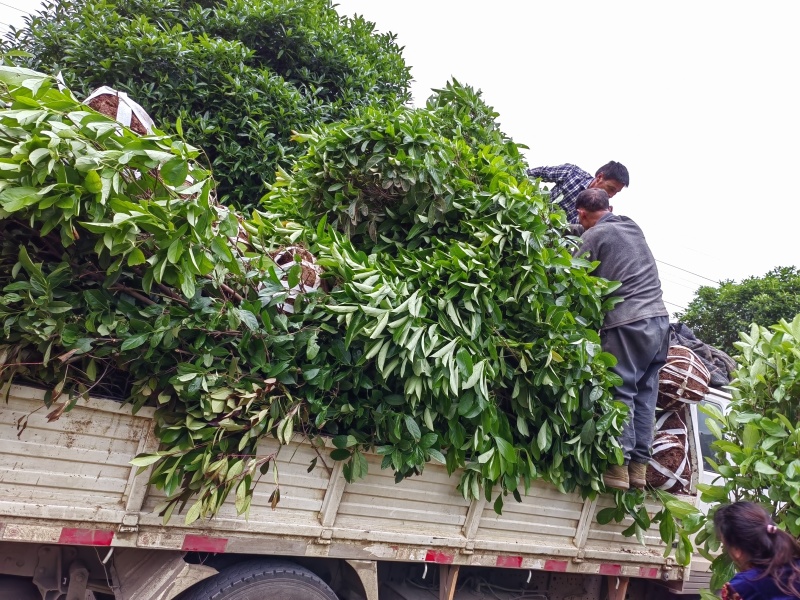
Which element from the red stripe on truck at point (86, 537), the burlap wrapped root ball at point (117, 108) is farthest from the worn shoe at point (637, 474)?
the burlap wrapped root ball at point (117, 108)

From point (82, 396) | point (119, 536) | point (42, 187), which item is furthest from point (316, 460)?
point (42, 187)

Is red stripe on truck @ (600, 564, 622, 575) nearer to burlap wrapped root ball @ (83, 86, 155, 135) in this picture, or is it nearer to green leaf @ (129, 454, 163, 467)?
green leaf @ (129, 454, 163, 467)

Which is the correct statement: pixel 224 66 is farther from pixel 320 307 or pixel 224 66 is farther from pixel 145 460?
pixel 145 460

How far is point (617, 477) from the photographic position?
337 centimetres

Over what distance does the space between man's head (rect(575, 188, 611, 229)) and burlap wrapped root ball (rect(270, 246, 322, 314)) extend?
2.25 m

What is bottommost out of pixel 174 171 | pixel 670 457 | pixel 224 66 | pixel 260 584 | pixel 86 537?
pixel 260 584

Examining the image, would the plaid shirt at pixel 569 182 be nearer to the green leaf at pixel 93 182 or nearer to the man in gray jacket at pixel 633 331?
the man in gray jacket at pixel 633 331

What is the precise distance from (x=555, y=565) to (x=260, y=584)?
1745 mm

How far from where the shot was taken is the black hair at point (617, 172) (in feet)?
15.3

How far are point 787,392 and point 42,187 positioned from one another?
3491mm

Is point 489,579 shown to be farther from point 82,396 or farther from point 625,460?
point 82,396

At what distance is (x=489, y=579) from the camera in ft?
12.3

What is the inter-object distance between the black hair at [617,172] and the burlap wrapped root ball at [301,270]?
283 cm

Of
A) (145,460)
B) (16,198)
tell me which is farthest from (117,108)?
(145,460)
